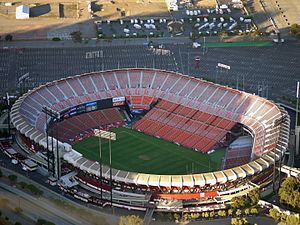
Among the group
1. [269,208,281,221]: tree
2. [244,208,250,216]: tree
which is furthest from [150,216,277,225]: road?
[244,208,250,216]: tree

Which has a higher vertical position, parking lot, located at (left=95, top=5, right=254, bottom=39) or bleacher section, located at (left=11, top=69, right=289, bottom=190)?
parking lot, located at (left=95, top=5, right=254, bottom=39)

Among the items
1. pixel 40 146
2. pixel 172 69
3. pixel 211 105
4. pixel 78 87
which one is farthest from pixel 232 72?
pixel 40 146

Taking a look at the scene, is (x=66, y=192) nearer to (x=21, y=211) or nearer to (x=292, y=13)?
(x=21, y=211)

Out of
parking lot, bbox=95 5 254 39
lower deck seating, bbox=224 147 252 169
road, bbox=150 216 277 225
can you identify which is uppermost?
parking lot, bbox=95 5 254 39

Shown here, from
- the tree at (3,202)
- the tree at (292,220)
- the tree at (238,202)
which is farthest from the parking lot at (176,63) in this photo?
the tree at (292,220)

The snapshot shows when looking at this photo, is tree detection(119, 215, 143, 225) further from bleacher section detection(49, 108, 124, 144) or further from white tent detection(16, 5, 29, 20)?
white tent detection(16, 5, 29, 20)

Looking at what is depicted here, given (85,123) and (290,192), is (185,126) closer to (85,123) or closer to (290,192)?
(85,123)

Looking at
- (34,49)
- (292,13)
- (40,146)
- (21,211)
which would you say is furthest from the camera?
(292,13)
